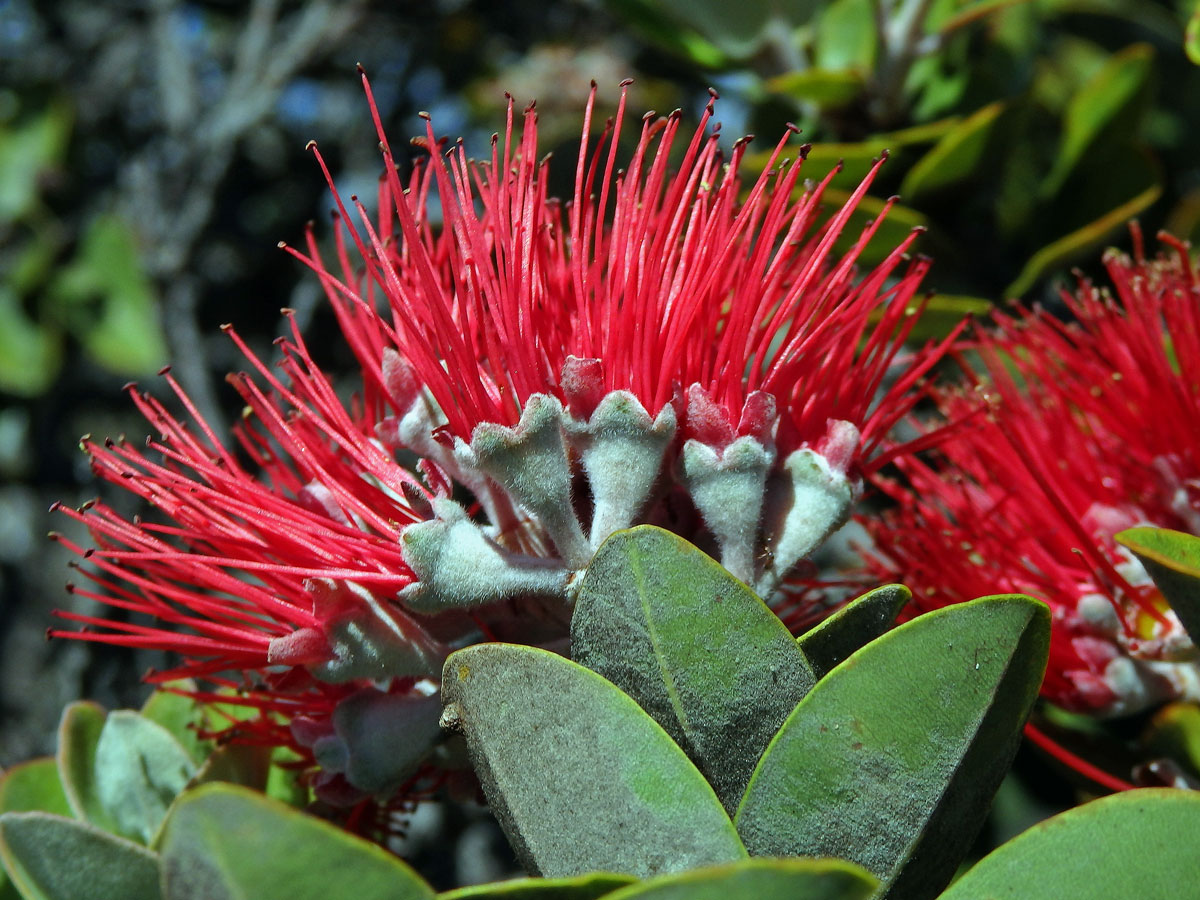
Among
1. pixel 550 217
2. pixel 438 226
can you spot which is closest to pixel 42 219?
pixel 438 226

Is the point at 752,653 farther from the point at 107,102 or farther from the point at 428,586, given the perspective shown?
the point at 107,102

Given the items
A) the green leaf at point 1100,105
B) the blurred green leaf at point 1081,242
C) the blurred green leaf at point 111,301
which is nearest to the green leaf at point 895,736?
the blurred green leaf at point 1081,242

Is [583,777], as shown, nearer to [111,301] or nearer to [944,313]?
[944,313]

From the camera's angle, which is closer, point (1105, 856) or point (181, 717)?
point (1105, 856)

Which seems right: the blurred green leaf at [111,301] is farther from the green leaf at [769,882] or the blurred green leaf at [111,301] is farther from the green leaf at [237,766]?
the green leaf at [769,882]

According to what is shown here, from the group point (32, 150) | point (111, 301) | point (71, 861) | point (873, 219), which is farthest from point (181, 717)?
point (32, 150)
